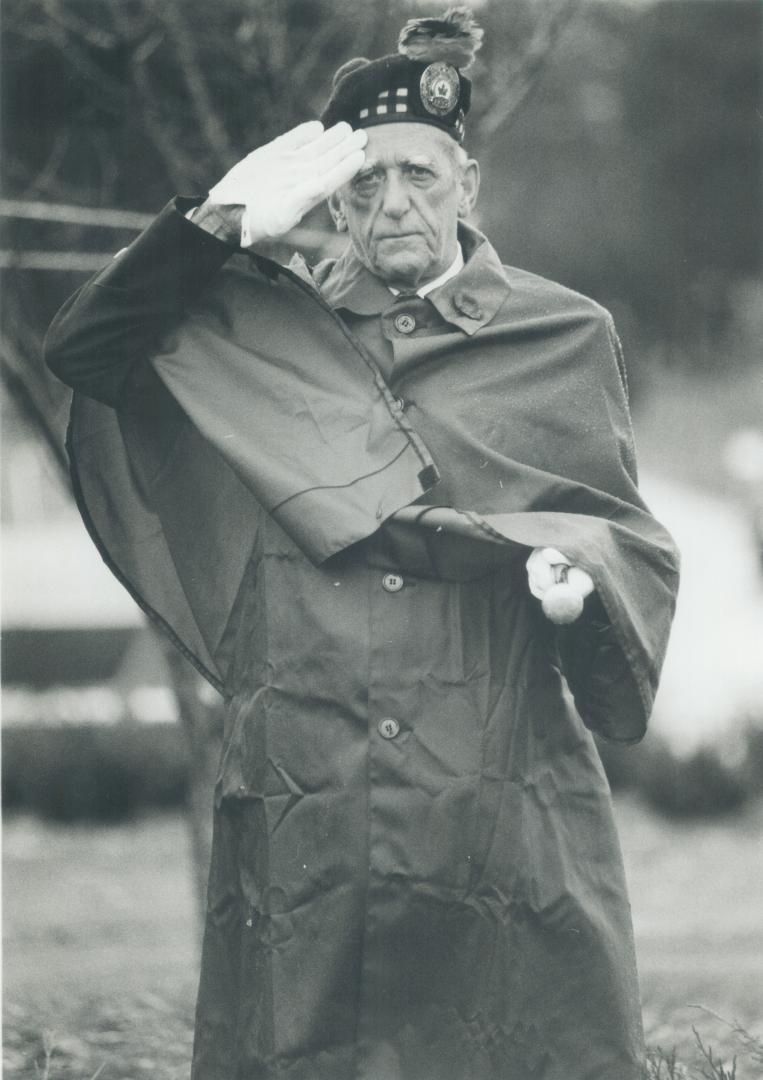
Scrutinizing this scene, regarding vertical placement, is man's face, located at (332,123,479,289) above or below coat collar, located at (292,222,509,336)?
above

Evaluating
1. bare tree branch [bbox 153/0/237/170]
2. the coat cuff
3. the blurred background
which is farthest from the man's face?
bare tree branch [bbox 153/0/237/170]

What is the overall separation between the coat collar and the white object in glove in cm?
51

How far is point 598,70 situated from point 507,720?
26.6 ft

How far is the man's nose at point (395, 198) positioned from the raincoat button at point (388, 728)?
94 centimetres

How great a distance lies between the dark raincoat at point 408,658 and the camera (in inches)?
116

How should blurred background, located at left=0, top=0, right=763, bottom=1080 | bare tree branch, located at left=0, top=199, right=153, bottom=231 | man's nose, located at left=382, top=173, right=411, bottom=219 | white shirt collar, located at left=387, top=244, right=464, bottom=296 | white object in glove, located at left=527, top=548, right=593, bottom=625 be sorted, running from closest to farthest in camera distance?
white object in glove, located at left=527, top=548, right=593, bottom=625 → man's nose, located at left=382, top=173, right=411, bottom=219 → white shirt collar, located at left=387, top=244, right=464, bottom=296 → bare tree branch, located at left=0, top=199, right=153, bottom=231 → blurred background, located at left=0, top=0, right=763, bottom=1080

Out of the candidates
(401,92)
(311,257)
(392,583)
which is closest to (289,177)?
(401,92)

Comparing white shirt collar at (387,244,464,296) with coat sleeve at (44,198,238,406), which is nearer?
coat sleeve at (44,198,238,406)

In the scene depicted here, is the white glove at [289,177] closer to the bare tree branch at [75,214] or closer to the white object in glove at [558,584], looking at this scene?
the white object in glove at [558,584]

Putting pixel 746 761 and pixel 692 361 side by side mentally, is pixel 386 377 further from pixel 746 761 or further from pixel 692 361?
pixel 692 361

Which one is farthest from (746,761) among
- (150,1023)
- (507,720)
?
(507,720)

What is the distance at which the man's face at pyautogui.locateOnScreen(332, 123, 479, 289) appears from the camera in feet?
10.1

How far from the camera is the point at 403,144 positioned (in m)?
3.12

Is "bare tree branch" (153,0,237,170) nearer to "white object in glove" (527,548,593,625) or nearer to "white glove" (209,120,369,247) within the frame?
"white glove" (209,120,369,247)
